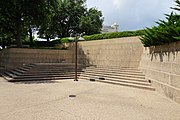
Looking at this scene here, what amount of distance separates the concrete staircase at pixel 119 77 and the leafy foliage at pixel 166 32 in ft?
6.75

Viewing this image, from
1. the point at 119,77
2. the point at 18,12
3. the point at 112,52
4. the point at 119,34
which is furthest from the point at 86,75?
the point at 18,12

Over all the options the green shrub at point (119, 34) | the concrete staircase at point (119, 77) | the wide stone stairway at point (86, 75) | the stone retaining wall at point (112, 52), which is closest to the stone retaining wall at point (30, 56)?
the stone retaining wall at point (112, 52)

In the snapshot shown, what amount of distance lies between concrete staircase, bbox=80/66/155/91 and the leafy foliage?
6.75 feet

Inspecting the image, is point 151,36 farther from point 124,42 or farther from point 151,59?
point 124,42

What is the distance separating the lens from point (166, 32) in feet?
26.7

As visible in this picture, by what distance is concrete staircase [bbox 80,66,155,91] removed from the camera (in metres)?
10.6

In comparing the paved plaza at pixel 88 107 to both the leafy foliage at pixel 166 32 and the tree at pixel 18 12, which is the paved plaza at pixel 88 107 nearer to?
the leafy foliage at pixel 166 32

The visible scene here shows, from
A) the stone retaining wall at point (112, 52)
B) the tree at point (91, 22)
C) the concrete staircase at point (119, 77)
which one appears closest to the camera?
the concrete staircase at point (119, 77)

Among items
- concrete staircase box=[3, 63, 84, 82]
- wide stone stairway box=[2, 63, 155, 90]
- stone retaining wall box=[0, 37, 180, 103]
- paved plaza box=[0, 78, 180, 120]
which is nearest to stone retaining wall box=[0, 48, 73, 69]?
stone retaining wall box=[0, 37, 180, 103]

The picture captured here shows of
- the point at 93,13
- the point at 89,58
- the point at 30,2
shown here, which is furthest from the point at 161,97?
the point at 93,13

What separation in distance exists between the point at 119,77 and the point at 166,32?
193 inches

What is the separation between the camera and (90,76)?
14.1 meters

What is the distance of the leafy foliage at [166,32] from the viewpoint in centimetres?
771

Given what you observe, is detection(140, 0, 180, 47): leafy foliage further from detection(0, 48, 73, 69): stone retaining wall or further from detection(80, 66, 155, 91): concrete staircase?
detection(0, 48, 73, 69): stone retaining wall
